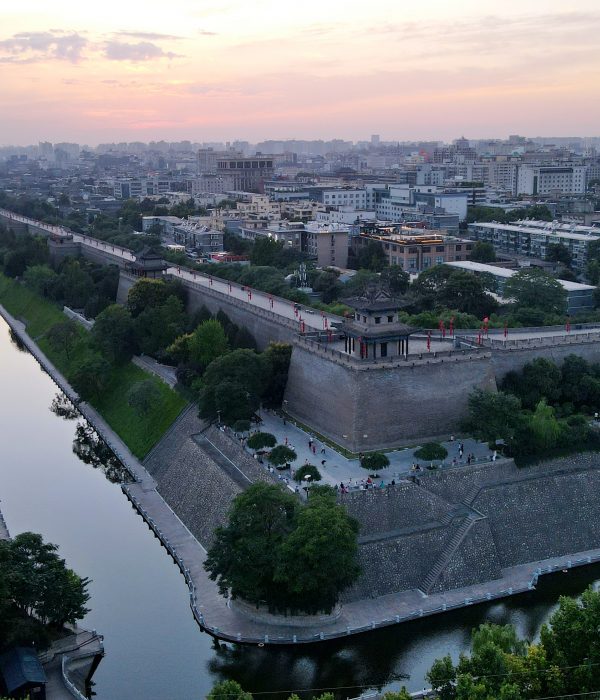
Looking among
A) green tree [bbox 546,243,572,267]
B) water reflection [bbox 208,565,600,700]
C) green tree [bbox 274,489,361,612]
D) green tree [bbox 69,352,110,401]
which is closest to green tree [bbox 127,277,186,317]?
green tree [bbox 69,352,110,401]

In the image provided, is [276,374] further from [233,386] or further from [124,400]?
[124,400]

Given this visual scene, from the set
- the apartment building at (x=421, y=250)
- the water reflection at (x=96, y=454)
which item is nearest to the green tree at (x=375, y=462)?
the water reflection at (x=96, y=454)

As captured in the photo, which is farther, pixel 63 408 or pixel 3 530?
pixel 63 408

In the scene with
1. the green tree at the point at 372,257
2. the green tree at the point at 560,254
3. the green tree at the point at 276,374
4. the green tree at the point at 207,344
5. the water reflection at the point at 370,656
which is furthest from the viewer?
the green tree at the point at 560,254

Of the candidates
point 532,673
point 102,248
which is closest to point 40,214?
point 102,248

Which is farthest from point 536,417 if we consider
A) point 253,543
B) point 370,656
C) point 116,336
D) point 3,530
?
point 116,336

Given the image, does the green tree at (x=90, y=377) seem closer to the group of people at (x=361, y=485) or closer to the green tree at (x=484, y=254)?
the group of people at (x=361, y=485)

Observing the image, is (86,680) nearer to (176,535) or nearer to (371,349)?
(176,535)
